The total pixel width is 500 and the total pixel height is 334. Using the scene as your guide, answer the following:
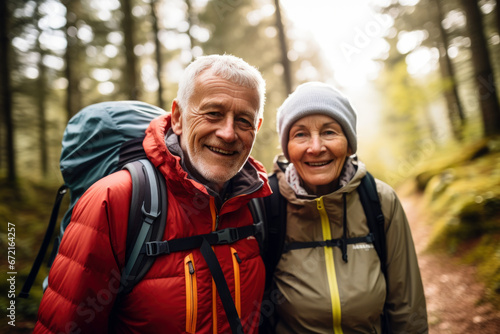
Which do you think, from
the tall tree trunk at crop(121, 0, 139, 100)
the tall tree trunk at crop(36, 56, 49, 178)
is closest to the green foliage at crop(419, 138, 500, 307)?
the tall tree trunk at crop(121, 0, 139, 100)

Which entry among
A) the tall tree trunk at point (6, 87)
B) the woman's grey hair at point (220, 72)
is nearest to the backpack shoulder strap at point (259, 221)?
the woman's grey hair at point (220, 72)

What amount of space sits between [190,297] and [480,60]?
10.2 m

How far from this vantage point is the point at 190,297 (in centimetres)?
181

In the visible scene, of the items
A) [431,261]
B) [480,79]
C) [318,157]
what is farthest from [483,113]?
[318,157]

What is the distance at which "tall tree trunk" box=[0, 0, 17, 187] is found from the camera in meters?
8.83

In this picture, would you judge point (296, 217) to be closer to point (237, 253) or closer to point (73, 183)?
point (237, 253)

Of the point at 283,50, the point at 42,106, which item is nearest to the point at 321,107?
the point at 283,50

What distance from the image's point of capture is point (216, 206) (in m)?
2.18

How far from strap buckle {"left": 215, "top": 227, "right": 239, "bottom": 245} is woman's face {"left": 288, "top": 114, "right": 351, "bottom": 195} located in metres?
0.91

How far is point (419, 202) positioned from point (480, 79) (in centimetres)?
418

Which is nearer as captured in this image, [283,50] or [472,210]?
[472,210]

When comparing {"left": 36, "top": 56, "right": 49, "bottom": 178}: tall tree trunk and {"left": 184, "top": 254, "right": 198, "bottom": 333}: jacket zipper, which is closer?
{"left": 184, "top": 254, "right": 198, "bottom": 333}: jacket zipper

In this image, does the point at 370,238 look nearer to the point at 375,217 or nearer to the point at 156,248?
the point at 375,217

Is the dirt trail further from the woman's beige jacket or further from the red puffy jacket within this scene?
the red puffy jacket
